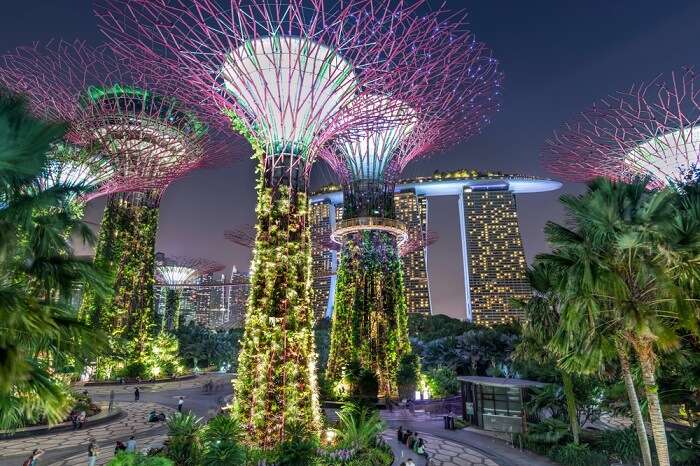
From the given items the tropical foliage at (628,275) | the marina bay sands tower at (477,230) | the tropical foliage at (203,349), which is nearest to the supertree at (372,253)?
the tropical foliage at (628,275)

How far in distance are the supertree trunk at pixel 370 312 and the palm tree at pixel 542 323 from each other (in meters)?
9.52

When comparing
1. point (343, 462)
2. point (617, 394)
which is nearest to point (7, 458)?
point (343, 462)

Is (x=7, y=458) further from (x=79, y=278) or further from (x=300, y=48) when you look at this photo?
(x=300, y=48)

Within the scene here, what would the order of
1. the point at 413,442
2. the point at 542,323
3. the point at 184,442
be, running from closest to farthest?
1. the point at 184,442
2. the point at 542,323
3. the point at 413,442

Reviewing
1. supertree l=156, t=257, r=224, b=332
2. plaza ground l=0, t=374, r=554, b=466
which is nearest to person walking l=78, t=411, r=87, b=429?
plaza ground l=0, t=374, r=554, b=466

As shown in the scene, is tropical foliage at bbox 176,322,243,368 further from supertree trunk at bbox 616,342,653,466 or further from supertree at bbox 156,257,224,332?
supertree trunk at bbox 616,342,653,466

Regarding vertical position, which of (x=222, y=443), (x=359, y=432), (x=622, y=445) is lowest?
(x=622, y=445)

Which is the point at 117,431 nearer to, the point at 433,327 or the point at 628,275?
the point at 628,275

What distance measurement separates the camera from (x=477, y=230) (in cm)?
12388

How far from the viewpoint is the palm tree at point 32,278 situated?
4.71 meters

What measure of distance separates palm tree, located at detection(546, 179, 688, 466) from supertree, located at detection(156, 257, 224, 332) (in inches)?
2047

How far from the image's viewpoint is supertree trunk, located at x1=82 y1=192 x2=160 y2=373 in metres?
30.5

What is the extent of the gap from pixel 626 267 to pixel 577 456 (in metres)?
6.96

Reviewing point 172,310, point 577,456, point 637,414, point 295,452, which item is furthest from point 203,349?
point 637,414
